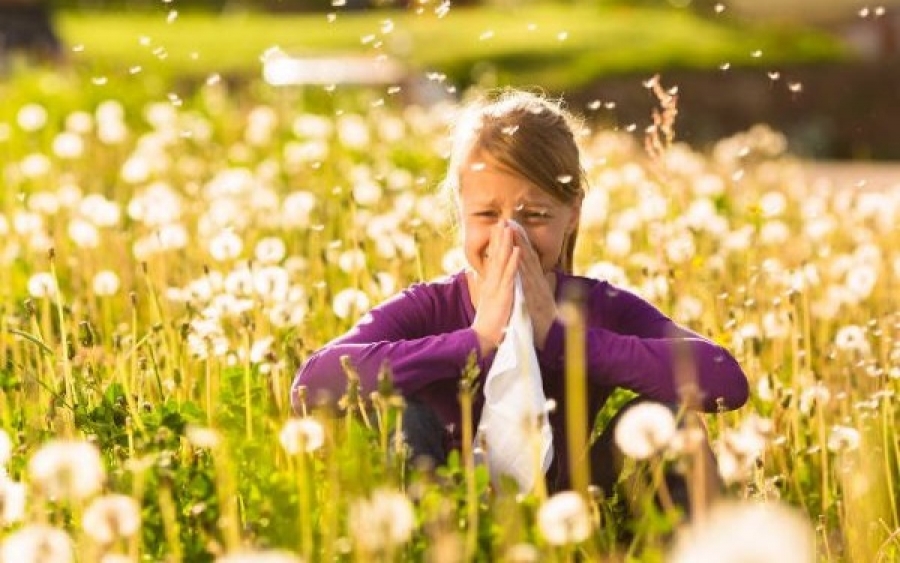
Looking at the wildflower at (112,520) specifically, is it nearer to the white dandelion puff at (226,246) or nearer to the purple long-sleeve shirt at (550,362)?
the purple long-sleeve shirt at (550,362)

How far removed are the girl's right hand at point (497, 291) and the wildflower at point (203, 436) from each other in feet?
1.60

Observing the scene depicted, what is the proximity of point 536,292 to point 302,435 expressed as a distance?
0.70 metres

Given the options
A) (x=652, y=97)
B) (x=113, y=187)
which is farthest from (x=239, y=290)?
(x=652, y=97)

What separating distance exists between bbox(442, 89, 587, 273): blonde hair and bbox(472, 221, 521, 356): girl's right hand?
0.17m

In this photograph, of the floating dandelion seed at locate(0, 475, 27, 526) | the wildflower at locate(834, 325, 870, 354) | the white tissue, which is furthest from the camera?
the wildflower at locate(834, 325, 870, 354)

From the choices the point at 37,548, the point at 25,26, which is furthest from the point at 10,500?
the point at 25,26

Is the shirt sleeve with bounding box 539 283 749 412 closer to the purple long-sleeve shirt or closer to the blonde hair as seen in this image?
the purple long-sleeve shirt

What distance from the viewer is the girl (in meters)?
2.99

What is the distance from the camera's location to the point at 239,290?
383 centimetres

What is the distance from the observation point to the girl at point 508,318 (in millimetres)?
2990

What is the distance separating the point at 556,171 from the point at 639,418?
102 cm

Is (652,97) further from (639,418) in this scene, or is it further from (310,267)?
(639,418)

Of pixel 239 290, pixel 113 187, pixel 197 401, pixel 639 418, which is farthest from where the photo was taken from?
pixel 113 187

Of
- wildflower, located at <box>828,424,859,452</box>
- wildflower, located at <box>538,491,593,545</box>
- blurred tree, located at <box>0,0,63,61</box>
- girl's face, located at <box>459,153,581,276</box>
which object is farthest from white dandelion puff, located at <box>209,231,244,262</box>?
blurred tree, located at <box>0,0,63,61</box>
